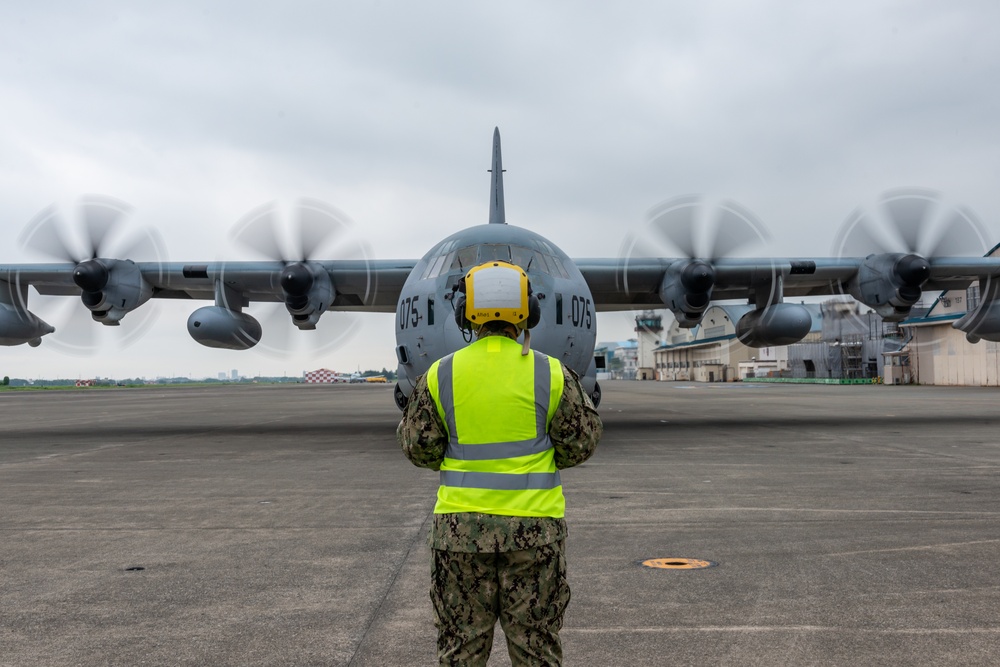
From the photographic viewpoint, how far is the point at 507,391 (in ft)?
9.91

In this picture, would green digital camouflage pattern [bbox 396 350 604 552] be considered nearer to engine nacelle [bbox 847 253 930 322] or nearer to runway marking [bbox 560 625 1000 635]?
runway marking [bbox 560 625 1000 635]

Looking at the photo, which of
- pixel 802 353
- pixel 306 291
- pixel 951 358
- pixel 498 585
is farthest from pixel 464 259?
pixel 802 353

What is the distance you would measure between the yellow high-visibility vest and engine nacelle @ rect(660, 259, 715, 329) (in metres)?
17.2

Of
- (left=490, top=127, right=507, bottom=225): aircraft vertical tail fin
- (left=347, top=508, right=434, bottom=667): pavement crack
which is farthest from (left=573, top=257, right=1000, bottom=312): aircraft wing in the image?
(left=347, top=508, right=434, bottom=667): pavement crack

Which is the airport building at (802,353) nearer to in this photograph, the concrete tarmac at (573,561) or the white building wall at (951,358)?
the white building wall at (951,358)

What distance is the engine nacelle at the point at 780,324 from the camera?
21516mm

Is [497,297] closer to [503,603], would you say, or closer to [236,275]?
[503,603]

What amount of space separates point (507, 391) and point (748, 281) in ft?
64.1

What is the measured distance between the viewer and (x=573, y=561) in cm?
589

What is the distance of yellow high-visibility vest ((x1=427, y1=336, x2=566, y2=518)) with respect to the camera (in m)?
3.02

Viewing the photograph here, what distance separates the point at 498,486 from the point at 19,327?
22388 mm

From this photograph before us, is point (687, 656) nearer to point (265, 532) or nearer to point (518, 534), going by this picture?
point (518, 534)

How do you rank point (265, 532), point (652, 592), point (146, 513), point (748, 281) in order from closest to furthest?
point (652, 592)
point (265, 532)
point (146, 513)
point (748, 281)

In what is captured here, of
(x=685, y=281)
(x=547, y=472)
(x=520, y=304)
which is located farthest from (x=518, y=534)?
(x=685, y=281)
